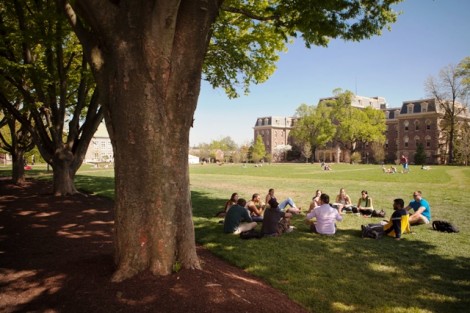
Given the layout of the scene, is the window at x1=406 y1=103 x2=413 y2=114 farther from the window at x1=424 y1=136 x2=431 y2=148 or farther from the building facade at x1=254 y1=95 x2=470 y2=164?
the window at x1=424 y1=136 x2=431 y2=148

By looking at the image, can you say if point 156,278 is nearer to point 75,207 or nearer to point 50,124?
point 75,207

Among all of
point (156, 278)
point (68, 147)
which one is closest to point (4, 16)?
point (68, 147)

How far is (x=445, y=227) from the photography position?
985 centimetres

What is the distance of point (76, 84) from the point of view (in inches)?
735

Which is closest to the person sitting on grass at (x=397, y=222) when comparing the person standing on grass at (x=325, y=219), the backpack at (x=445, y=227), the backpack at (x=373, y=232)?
the backpack at (x=373, y=232)

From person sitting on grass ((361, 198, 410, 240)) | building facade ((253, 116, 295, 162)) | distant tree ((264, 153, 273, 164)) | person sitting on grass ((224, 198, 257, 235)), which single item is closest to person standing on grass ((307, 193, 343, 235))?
person sitting on grass ((361, 198, 410, 240))

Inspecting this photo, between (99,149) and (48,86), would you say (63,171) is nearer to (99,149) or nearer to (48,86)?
(48,86)

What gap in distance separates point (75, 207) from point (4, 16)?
967cm

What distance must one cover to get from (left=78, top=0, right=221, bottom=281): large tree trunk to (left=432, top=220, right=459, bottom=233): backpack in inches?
334

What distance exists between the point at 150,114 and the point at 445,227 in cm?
948

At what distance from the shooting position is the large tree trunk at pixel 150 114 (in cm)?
478

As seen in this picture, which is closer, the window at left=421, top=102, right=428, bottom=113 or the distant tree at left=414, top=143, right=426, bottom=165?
the distant tree at left=414, top=143, right=426, bottom=165

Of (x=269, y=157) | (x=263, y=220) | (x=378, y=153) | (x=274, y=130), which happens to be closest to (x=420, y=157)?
(x=378, y=153)

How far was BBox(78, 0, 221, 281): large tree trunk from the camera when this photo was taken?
15.7ft
